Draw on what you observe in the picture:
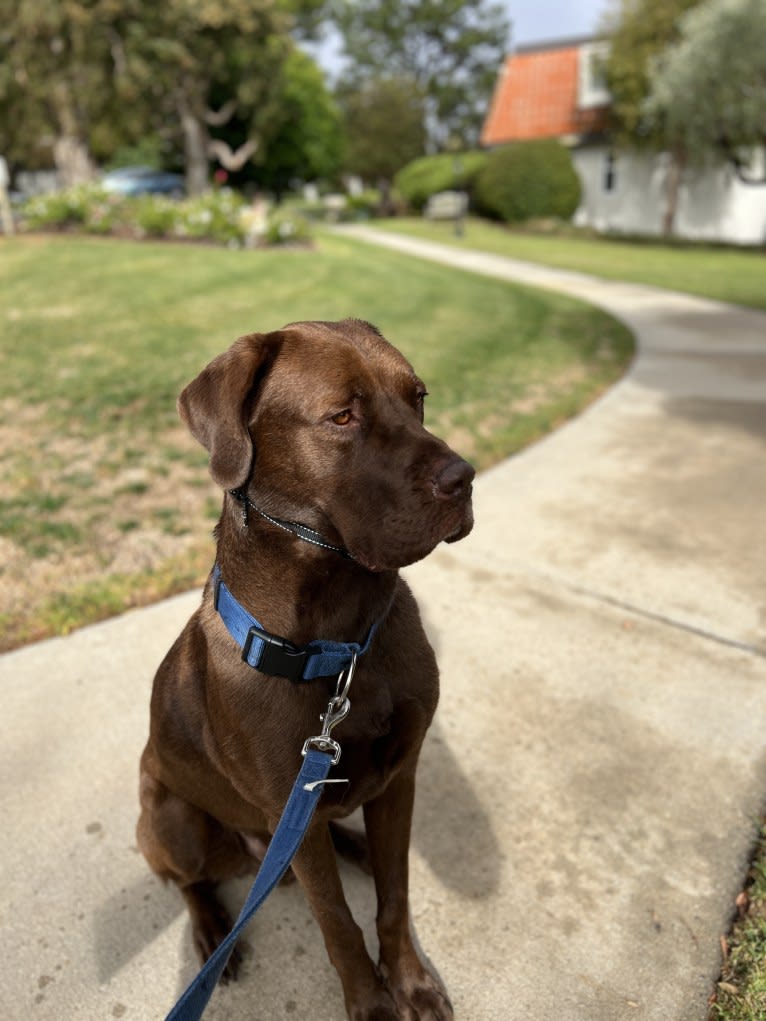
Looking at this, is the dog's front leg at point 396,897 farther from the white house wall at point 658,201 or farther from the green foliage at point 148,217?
the white house wall at point 658,201

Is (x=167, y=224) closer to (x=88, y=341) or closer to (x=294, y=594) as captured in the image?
(x=88, y=341)

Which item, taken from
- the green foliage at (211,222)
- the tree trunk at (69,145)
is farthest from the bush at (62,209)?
the tree trunk at (69,145)

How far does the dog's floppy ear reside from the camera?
1672mm

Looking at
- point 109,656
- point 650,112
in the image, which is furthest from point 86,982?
point 650,112

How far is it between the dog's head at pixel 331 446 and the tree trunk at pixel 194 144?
29731mm

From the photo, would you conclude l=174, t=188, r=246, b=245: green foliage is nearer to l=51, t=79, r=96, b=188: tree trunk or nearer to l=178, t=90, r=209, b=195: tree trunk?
l=51, t=79, r=96, b=188: tree trunk

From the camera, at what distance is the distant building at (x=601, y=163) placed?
91.8 feet

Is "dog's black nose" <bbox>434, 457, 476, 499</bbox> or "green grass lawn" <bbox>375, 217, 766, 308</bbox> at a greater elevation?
"dog's black nose" <bbox>434, 457, 476, 499</bbox>

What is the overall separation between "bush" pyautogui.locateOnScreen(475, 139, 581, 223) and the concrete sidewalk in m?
26.9

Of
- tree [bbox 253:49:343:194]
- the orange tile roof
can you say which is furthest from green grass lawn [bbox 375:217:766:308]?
tree [bbox 253:49:343:194]

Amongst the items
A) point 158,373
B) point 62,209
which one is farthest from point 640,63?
point 158,373

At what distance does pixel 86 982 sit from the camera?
2.00 metres

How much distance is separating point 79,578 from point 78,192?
16858 millimetres

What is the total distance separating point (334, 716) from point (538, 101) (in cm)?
3681
